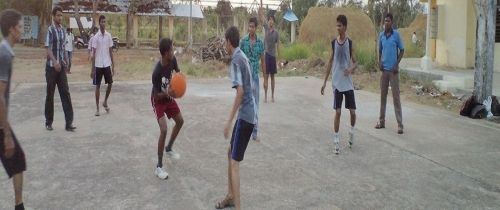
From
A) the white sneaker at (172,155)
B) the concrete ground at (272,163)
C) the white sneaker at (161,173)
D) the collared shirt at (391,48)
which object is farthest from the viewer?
the collared shirt at (391,48)

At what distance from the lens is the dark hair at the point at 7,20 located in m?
4.22

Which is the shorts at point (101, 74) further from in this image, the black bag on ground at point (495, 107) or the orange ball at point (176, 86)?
the black bag on ground at point (495, 107)

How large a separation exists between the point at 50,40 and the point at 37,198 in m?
3.55

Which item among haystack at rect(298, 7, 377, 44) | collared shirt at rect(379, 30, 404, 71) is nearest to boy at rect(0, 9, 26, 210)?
collared shirt at rect(379, 30, 404, 71)

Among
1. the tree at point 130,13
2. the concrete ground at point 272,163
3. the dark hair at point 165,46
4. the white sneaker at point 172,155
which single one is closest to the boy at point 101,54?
the concrete ground at point 272,163

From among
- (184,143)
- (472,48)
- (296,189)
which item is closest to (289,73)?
(472,48)

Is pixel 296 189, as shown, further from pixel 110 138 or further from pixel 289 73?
pixel 289 73

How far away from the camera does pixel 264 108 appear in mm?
10180

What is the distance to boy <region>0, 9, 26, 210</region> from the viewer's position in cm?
408

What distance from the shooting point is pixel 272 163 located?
6215mm

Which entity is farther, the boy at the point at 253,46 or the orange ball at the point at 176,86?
the boy at the point at 253,46

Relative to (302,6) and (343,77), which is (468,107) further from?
(302,6)

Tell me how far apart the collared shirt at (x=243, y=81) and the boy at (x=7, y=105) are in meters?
1.83

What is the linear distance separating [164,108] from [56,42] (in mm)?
2967
